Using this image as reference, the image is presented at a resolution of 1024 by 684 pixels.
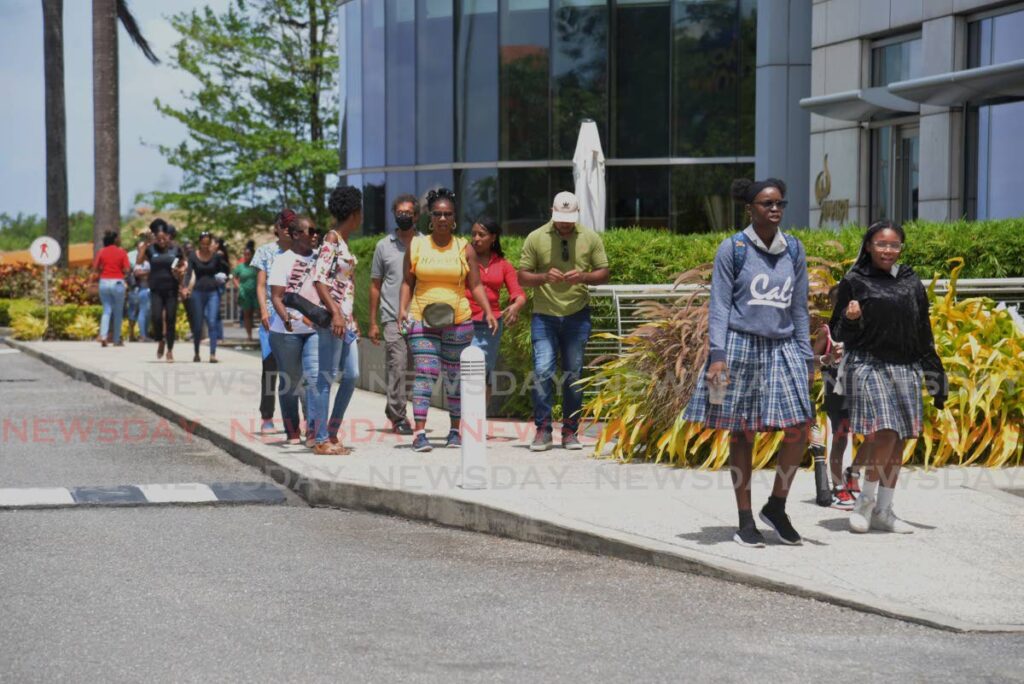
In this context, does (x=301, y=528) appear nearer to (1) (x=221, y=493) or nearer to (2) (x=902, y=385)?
(1) (x=221, y=493)

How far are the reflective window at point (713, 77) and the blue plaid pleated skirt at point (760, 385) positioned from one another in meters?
22.2

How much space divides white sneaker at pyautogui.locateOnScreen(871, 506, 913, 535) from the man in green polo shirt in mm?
3511

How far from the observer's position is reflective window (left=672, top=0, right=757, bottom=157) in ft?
97.2

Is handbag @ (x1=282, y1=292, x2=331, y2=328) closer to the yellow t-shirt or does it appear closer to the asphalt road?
the yellow t-shirt

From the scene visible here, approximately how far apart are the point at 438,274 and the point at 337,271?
2.50 feet

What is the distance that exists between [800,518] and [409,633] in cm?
328

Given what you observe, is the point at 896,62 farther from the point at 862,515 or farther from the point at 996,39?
the point at 862,515

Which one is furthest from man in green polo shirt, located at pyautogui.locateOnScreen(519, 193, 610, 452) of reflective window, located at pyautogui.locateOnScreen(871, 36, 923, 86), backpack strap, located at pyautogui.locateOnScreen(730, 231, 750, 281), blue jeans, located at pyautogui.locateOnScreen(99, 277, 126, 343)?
blue jeans, located at pyautogui.locateOnScreen(99, 277, 126, 343)

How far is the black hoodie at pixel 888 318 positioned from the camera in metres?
8.38

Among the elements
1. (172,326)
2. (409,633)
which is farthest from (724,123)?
(409,633)

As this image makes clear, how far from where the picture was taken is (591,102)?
99.2 feet

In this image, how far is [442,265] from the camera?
11367 mm

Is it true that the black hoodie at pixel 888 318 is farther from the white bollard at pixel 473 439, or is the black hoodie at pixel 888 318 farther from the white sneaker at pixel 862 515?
the white bollard at pixel 473 439

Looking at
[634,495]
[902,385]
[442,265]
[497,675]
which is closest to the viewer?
[497,675]
